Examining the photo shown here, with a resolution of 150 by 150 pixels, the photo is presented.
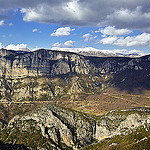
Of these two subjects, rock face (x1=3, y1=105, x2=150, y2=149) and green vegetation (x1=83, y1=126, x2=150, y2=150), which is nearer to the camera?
green vegetation (x1=83, y1=126, x2=150, y2=150)

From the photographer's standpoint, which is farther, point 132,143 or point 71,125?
point 71,125

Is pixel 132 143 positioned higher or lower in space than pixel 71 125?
higher

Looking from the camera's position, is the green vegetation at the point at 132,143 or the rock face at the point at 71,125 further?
the rock face at the point at 71,125

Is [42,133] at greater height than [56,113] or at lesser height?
lesser

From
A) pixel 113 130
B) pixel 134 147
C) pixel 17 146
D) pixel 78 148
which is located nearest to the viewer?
pixel 134 147

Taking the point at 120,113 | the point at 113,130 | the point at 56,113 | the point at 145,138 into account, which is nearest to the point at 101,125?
the point at 113,130

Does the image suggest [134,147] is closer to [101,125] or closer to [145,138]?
[145,138]

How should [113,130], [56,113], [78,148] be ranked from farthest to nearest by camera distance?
[56,113] < [113,130] < [78,148]

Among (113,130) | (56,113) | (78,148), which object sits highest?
(56,113)
